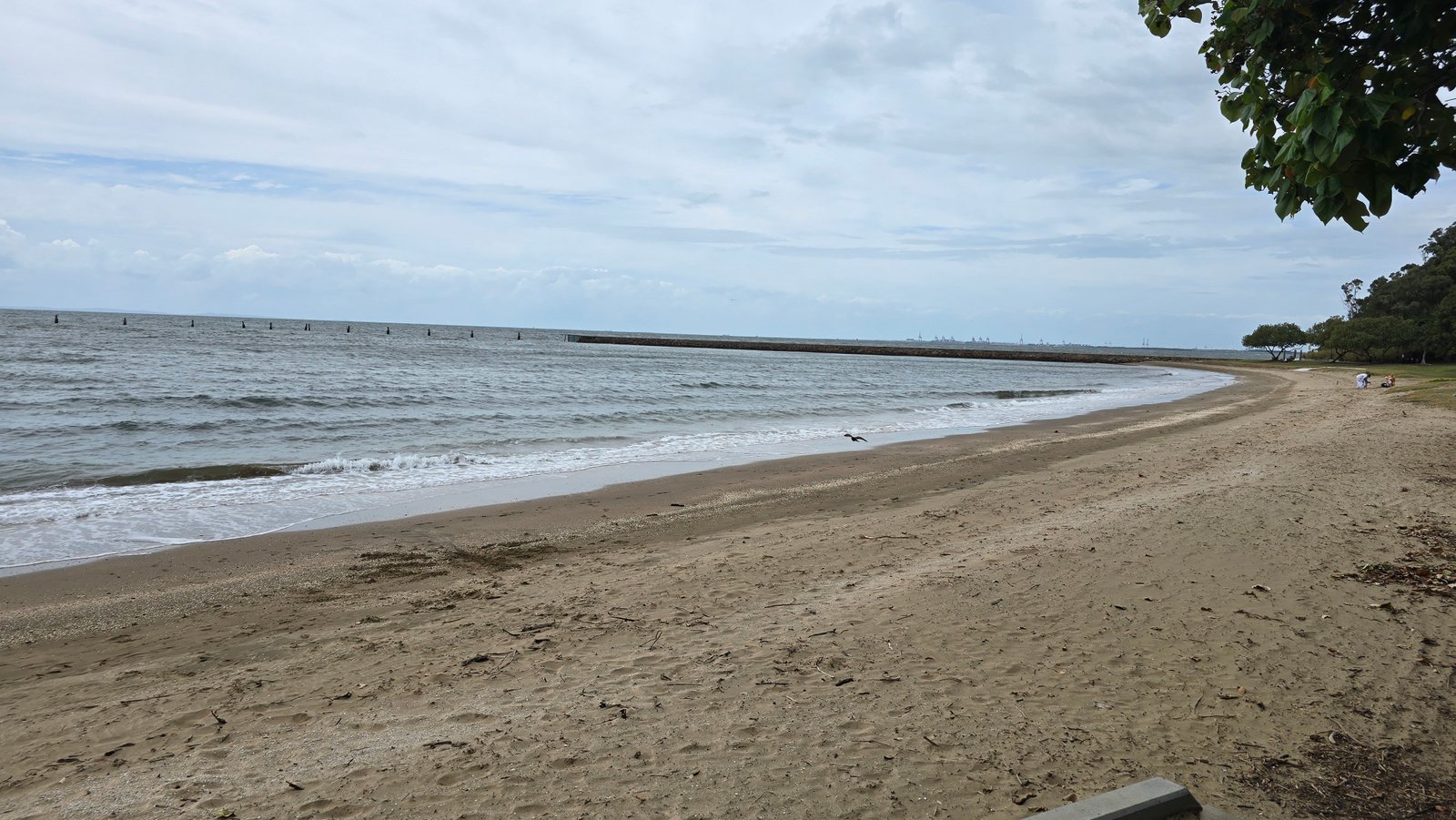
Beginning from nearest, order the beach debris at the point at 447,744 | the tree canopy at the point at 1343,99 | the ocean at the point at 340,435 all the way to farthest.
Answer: the tree canopy at the point at 1343,99 < the beach debris at the point at 447,744 < the ocean at the point at 340,435

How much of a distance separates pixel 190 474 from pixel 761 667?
11.6 m

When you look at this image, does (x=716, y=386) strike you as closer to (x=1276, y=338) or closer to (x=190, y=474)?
(x=190, y=474)

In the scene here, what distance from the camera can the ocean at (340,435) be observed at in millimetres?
9930

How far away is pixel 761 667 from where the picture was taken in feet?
14.8

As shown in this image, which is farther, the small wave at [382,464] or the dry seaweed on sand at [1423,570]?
the small wave at [382,464]

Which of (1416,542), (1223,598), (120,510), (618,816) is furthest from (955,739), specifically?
(120,510)

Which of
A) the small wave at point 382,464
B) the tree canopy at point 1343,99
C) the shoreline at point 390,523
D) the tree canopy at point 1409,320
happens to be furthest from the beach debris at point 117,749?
the tree canopy at point 1409,320

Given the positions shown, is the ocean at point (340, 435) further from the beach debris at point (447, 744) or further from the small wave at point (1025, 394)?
the beach debris at point (447, 744)

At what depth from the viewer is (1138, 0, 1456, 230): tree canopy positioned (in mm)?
2590

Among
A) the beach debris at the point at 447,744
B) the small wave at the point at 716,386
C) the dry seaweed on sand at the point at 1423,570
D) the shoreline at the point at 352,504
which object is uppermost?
the dry seaweed on sand at the point at 1423,570

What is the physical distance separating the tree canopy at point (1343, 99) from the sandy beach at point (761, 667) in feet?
7.98

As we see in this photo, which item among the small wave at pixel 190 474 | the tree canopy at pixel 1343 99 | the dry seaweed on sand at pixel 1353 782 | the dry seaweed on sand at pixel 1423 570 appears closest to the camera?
the tree canopy at pixel 1343 99

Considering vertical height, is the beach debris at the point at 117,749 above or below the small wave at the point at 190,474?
above

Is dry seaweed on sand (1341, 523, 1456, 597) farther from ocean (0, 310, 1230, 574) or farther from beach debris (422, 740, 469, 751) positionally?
ocean (0, 310, 1230, 574)
